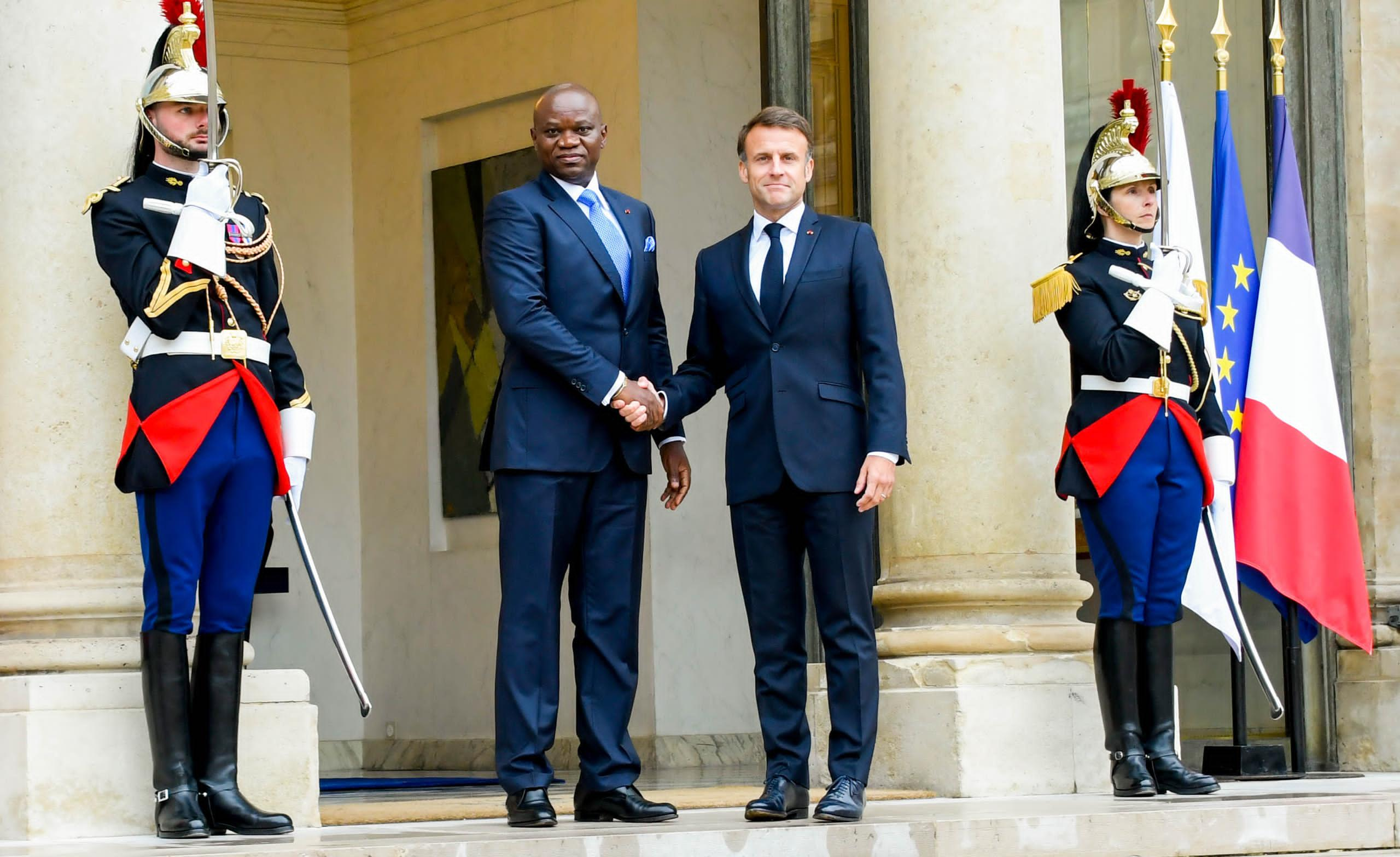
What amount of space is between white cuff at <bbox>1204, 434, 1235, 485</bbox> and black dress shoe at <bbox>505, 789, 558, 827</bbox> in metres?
2.54

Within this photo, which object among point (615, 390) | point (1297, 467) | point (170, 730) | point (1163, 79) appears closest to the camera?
point (170, 730)

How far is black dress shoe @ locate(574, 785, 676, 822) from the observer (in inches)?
232

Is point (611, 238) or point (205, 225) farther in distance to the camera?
point (611, 238)

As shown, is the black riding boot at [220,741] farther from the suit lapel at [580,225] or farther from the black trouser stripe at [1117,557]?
the black trouser stripe at [1117,557]

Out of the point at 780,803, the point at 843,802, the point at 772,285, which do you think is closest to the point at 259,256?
the point at 772,285

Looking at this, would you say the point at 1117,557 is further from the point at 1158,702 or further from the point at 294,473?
the point at 294,473

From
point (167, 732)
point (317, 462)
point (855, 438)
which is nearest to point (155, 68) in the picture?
point (167, 732)

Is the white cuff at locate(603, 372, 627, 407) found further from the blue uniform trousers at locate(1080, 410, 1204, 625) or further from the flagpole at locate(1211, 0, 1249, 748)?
the flagpole at locate(1211, 0, 1249, 748)

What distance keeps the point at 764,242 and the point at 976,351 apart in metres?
1.49

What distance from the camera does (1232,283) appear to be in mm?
8656

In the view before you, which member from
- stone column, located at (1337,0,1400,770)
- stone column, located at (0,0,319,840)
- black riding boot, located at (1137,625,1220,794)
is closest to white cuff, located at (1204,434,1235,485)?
black riding boot, located at (1137,625,1220,794)

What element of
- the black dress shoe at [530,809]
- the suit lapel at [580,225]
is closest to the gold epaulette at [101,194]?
the suit lapel at [580,225]

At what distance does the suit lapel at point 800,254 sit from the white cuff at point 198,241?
61.7 inches

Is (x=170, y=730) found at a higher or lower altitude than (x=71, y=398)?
lower
